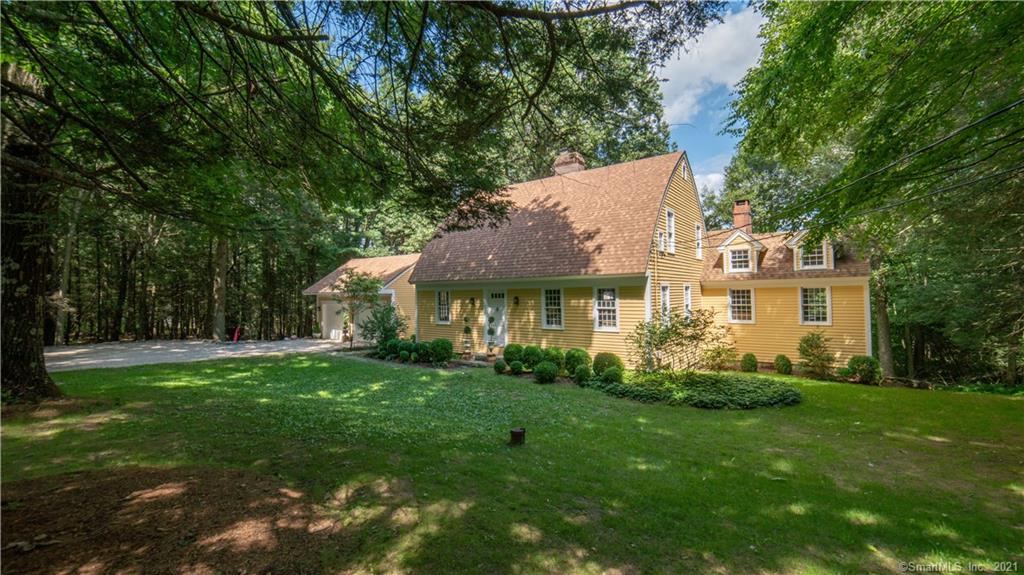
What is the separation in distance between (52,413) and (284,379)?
4849 millimetres

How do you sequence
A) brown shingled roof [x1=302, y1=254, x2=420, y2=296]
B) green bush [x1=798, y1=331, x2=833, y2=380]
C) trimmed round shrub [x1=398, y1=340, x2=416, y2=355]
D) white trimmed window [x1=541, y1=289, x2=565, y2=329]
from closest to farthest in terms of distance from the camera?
green bush [x1=798, y1=331, x2=833, y2=380] < white trimmed window [x1=541, y1=289, x2=565, y2=329] < trimmed round shrub [x1=398, y1=340, x2=416, y2=355] < brown shingled roof [x1=302, y1=254, x2=420, y2=296]

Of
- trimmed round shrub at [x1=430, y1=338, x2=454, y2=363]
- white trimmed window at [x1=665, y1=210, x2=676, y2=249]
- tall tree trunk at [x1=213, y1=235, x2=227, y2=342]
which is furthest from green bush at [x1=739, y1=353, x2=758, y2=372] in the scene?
tall tree trunk at [x1=213, y1=235, x2=227, y2=342]

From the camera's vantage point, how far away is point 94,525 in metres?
2.96

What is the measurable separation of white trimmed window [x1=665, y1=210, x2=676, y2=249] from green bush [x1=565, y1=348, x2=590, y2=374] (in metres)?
4.90

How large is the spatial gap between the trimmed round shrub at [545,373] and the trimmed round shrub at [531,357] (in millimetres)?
1219

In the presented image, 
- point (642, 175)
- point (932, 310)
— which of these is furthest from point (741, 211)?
point (932, 310)

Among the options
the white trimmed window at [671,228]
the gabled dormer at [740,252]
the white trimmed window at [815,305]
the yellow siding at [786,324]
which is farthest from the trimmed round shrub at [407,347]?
the white trimmed window at [815,305]

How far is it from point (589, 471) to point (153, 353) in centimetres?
1863

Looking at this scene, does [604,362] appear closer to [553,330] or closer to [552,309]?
[553,330]

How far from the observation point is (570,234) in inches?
544

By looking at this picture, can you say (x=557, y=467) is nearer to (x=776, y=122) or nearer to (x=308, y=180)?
(x=308, y=180)

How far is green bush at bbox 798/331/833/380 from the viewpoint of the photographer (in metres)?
12.4

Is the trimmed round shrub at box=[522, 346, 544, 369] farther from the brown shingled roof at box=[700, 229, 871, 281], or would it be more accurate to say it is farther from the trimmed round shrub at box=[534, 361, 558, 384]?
the brown shingled roof at box=[700, 229, 871, 281]

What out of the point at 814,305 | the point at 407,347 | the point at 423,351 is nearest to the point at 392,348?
the point at 407,347
